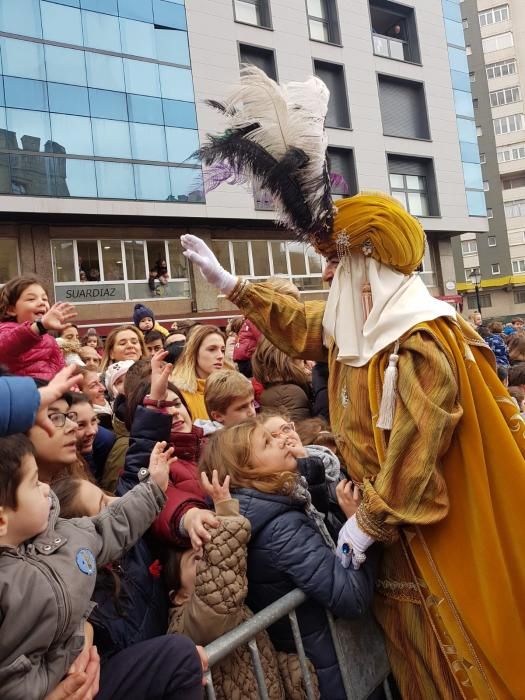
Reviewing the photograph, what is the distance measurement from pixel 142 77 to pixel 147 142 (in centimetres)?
216

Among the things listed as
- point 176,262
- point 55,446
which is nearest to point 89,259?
point 176,262

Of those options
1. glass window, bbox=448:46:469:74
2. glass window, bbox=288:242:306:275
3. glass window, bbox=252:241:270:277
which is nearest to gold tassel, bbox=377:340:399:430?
glass window, bbox=252:241:270:277

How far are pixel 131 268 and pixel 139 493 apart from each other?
59.2ft

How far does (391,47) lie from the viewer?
2411cm

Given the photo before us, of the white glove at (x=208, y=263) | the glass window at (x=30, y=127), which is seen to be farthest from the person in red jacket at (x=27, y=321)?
the glass window at (x=30, y=127)

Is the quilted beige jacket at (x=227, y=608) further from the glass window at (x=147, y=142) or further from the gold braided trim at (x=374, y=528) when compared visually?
the glass window at (x=147, y=142)

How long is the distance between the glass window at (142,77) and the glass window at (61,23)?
1.59m

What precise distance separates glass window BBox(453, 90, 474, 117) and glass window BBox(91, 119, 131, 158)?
14.7 meters

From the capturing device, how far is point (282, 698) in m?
1.98

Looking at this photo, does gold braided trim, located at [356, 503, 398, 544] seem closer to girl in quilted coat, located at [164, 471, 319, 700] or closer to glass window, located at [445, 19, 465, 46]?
Result: girl in quilted coat, located at [164, 471, 319, 700]

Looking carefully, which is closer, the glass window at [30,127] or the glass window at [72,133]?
the glass window at [30,127]

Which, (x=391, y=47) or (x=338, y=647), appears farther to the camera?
(x=391, y=47)

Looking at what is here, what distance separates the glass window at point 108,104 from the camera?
17.8 meters

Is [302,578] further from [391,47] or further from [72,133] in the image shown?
[391,47]
